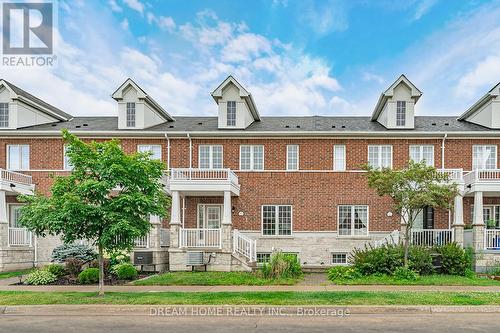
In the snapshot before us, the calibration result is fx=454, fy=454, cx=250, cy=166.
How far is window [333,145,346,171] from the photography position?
79.7ft

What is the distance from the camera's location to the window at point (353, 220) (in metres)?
23.8

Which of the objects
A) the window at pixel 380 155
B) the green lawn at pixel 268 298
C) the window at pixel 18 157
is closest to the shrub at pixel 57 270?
the green lawn at pixel 268 298

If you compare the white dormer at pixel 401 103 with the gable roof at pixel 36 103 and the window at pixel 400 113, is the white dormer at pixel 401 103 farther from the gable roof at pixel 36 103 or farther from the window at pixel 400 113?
the gable roof at pixel 36 103

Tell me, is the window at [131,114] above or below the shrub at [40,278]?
above

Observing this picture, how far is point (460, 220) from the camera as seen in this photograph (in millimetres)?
20844

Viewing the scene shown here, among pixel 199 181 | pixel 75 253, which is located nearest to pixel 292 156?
pixel 199 181

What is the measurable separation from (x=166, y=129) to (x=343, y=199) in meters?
10.3

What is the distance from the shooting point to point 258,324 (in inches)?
411

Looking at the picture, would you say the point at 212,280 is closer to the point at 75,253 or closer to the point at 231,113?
the point at 75,253

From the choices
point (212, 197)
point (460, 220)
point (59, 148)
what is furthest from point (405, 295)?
point (59, 148)

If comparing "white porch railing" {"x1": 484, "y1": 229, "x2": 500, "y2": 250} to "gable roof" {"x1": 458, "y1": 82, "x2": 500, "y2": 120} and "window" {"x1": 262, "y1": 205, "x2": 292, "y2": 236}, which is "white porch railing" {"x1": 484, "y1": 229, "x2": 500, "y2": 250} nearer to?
"gable roof" {"x1": 458, "y1": 82, "x2": 500, "y2": 120}

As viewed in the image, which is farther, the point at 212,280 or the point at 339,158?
the point at 339,158

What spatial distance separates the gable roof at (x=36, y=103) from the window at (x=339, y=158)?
1646 centimetres

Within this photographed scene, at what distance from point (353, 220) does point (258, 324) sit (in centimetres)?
1443
